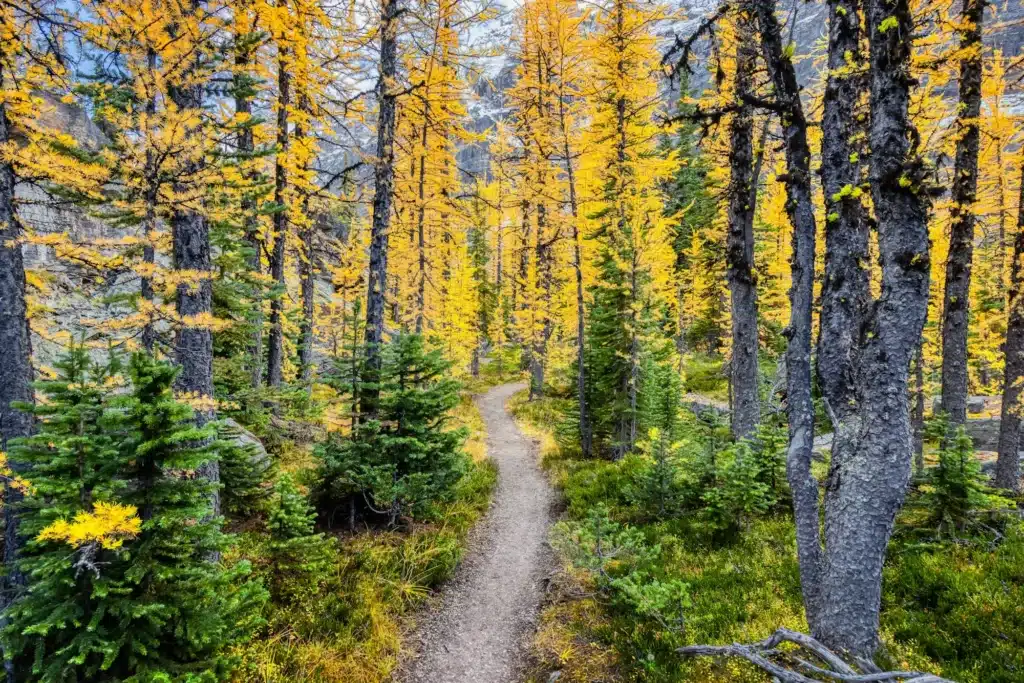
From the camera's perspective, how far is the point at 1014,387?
9.14m

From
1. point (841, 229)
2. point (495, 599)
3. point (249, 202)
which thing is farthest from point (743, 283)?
point (249, 202)

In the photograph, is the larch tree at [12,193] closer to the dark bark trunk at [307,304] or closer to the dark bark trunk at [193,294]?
the dark bark trunk at [193,294]

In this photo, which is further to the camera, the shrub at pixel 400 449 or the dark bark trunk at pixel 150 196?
the shrub at pixel 400 449

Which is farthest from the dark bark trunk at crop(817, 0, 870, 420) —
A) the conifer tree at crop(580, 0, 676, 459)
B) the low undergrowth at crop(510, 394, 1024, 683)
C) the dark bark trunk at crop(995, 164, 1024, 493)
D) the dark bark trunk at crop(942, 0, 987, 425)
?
the conifer tree at crop(580, 0, 676, 459)

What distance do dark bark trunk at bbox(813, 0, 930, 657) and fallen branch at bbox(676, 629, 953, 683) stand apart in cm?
51

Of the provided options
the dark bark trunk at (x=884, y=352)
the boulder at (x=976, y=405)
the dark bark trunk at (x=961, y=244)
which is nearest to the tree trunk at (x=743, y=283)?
the dark bark trunk at (x=961, y=244)

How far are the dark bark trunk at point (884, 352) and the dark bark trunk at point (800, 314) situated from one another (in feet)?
1.14

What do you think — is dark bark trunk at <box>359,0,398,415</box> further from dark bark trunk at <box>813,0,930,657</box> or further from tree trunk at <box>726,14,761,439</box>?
dark bark trunk at <box>813,0,930,657</box>

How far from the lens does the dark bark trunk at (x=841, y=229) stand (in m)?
4.55

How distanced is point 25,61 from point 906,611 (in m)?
14.1

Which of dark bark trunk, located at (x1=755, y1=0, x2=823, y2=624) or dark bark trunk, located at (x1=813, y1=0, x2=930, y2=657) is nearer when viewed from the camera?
dark bark trunk, located at (x1=813, y1=0, x2=930, y2=657)

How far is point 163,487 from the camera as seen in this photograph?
4.22 metres

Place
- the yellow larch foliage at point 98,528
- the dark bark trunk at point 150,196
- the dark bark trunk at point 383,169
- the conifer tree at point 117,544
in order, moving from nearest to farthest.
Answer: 1. the yellow larch foliage at point 98,528
2. the conifer tree at point 117,544
3. the dark bark trunk at point 150,196
4. the dark bark trunk at point 383,169

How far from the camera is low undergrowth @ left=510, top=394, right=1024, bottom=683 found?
4887mm
